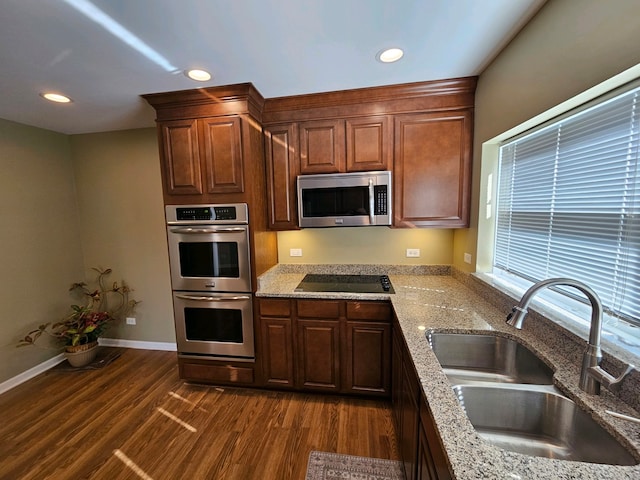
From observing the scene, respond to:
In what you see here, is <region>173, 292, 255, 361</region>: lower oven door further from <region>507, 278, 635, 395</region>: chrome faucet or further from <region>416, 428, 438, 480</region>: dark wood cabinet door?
<region>507, 278, 635, 395</region>: chrome faucet

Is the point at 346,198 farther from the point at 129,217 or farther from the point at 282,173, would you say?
the point at 129,217

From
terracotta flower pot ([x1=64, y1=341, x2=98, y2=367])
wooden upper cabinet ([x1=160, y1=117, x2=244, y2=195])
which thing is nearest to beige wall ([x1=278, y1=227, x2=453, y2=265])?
wooden upper cabinet ([x1=160, y1=117, x2=244, y2=195])

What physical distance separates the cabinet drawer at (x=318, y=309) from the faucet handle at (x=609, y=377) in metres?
1.43

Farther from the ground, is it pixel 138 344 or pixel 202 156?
pixel 202 156

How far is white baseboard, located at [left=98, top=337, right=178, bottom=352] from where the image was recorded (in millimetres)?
3129

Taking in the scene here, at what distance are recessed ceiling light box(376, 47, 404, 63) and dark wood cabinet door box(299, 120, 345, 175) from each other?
1.98 feet

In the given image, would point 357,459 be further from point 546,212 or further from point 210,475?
point 546,212

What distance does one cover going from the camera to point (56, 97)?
2070 mm

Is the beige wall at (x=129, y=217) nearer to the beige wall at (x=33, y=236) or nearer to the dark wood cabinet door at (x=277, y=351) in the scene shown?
the beige wall at (x=33, y=236)

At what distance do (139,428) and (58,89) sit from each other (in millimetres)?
2588

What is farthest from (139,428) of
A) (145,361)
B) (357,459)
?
(357,459)

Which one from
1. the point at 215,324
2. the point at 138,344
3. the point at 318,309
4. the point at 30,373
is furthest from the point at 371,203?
the point at 30,373

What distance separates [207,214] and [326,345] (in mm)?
1468

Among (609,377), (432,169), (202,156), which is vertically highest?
(202,156)
